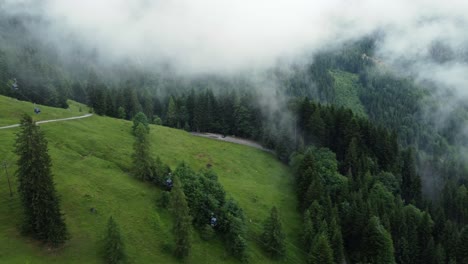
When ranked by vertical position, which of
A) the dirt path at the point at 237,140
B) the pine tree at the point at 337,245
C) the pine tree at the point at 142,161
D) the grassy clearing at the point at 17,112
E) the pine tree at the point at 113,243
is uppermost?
the grassy clearing at the point at 17,112

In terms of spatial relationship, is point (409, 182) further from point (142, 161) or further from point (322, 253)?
point (142, 161)

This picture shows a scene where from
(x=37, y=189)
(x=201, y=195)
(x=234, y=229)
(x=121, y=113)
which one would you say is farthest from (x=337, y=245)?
(x=121, y=113)

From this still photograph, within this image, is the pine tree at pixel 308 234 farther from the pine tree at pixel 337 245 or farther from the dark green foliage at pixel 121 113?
the dark green foliage at pixel 121 113

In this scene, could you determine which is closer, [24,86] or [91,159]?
[91,159]

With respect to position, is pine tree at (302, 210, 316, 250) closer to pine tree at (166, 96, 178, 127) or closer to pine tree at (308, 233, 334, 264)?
pine tree at (308, 233, 334, 264)

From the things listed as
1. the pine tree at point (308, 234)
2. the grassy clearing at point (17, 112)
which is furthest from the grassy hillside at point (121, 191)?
the pine tree at point (308, 234)

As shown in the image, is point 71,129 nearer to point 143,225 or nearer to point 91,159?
point 91,159

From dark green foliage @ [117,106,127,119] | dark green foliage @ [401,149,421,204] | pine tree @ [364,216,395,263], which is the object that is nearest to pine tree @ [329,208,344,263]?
pine tree @ [364,216,395,263]

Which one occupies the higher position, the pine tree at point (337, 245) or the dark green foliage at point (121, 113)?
the dark green foliage at point (121, 113)

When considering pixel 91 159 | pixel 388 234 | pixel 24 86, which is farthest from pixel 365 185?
pixel 24 86
